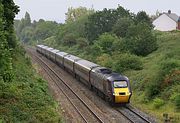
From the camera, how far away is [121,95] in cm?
3050

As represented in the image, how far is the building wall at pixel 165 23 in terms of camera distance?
4166 inches

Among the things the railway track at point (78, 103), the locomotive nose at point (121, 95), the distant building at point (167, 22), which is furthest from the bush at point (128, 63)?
the distant building at point (167, 22)

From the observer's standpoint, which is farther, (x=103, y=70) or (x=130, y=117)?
(x=103, y=70)

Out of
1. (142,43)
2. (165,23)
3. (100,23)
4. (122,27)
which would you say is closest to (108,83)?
(142,43)

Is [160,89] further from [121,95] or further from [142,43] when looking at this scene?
[142,43]

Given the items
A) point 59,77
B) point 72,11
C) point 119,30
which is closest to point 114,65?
point 59,77

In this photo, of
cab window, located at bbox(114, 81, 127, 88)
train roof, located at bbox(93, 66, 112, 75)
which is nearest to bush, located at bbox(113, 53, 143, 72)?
train roof, located at bbox(93, 66, 112, 75)

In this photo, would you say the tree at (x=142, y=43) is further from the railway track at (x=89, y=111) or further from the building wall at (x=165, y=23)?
the building wall at (x=165, y=23)

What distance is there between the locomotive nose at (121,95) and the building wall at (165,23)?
257 feet

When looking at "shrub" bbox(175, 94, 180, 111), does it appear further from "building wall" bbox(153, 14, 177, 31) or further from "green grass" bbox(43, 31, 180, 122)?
"building wall" bbox(153, 14, 177, 31)

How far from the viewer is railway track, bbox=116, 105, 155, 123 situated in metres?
26.2

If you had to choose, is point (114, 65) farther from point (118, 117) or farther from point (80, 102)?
point (118, 117)

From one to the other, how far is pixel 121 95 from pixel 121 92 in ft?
→ 0.83

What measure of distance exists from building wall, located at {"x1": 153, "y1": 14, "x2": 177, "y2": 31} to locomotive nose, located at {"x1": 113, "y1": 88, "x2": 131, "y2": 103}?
78.4 m
